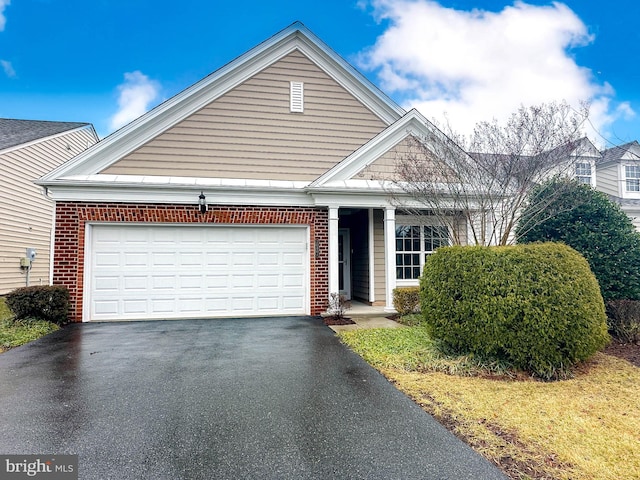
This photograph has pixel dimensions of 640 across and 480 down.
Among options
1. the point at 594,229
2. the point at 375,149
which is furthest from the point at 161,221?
the point at 594,229

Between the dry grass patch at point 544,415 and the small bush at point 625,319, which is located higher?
the small bush at point 625,319

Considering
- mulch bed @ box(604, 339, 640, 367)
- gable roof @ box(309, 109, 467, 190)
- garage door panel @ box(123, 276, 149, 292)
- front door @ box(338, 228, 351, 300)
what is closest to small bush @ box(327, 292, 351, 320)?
gable roof @ box(309, 109, 467, 190)

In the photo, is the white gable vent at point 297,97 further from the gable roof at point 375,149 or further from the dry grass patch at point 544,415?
the dry grass patch at point 544,415

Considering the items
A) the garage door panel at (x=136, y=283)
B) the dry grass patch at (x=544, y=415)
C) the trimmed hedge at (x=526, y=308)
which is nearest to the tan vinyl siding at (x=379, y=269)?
the dry grass patch at (x=544, y=415)

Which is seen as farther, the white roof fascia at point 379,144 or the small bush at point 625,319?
the white roof fascia at point 379,144

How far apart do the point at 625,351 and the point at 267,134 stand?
8299 millimetres

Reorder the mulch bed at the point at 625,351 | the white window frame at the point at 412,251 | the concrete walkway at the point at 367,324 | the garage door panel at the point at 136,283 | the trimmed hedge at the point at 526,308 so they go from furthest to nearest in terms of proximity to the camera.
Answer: the white window frame at the point at 412,251, the garage door panel at the point at 136,283, the concrete walkway at the point at 367,324, the mulch bed at the point at 625,351, the trimmed hedge at the point at 526,308

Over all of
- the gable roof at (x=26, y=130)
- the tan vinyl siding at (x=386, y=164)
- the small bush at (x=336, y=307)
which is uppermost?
the gable roof at (x=26, y=130)

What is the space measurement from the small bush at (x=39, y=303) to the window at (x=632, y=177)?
65.6 ft

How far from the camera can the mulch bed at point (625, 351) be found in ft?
17.7

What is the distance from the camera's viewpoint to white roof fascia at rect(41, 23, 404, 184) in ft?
28.2

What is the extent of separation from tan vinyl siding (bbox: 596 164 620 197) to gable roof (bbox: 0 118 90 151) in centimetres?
2233

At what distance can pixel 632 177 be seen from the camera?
52.1ft

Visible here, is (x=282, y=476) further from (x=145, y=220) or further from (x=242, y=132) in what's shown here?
(x=242, y=132)
